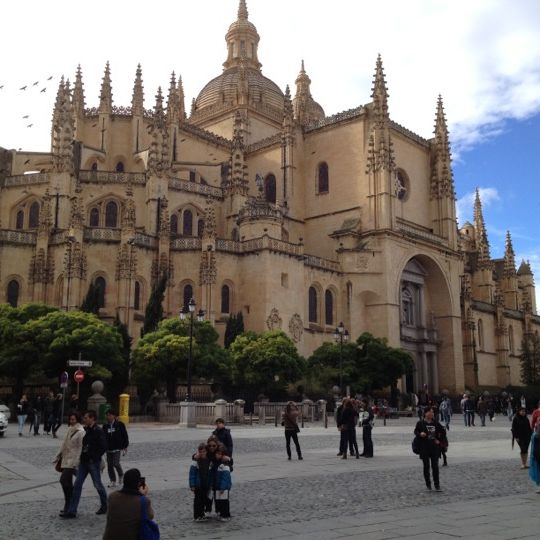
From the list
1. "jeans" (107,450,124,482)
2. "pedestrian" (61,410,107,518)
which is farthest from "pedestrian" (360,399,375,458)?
"pedestrian" (61,410,107,518)

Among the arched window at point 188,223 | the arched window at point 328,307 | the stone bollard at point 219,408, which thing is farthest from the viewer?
the arched window at point 188,223

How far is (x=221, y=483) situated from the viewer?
9383 millimetres

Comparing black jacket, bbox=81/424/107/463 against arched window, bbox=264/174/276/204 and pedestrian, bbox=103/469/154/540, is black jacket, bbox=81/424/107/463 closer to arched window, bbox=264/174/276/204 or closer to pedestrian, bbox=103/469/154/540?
pedestrian, bbox=103/469/154/540

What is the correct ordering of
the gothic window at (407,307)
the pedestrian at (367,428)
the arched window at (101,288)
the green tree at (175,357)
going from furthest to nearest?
the gothic window at (407,307)
the arched window at (101,288)
the green tree at (175,357)
the pedestrian at (367,428)

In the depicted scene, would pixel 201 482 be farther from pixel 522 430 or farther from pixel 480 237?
pixel 480 237

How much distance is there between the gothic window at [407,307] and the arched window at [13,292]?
29345mm

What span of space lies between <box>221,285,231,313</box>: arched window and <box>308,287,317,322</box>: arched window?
6139mm

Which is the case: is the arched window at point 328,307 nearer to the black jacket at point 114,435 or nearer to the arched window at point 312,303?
the arched window at point 312,303

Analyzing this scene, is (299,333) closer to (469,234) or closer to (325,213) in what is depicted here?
(325,213)

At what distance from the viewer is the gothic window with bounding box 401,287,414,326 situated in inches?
2195

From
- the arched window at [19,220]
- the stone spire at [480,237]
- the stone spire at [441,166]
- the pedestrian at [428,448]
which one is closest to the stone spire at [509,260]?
the stone spire at [480,237]

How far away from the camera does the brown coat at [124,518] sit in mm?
5699

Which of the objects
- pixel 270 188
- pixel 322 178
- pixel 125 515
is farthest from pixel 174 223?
pixel 125 515

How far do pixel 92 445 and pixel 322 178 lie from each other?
157ft
